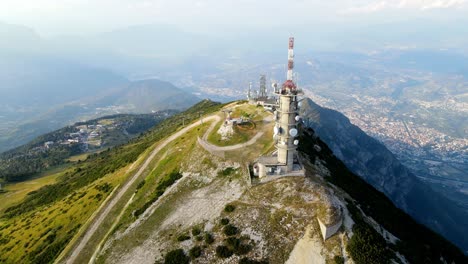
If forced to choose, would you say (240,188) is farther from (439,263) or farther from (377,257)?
(439,263)

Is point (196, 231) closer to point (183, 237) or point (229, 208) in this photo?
point (183, 237)

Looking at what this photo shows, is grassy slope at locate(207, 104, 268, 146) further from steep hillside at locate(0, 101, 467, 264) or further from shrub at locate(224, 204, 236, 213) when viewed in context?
shrub at locate(224, 204, 236, 213)

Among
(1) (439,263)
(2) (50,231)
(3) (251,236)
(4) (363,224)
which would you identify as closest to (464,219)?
(1) (439,263)

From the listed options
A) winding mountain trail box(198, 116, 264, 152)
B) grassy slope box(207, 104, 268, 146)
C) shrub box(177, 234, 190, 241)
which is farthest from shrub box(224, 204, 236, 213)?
grassy slope box(207, 104, 268, 146)

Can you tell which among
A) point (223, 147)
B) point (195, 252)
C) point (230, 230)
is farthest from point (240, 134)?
point (195, 252)

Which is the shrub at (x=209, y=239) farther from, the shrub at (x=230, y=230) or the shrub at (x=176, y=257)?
the shrub at (x=176, y=257)

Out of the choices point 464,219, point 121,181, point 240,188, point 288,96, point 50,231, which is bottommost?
point 464,219

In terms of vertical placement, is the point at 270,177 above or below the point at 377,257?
above

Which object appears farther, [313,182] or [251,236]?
[313,182]
